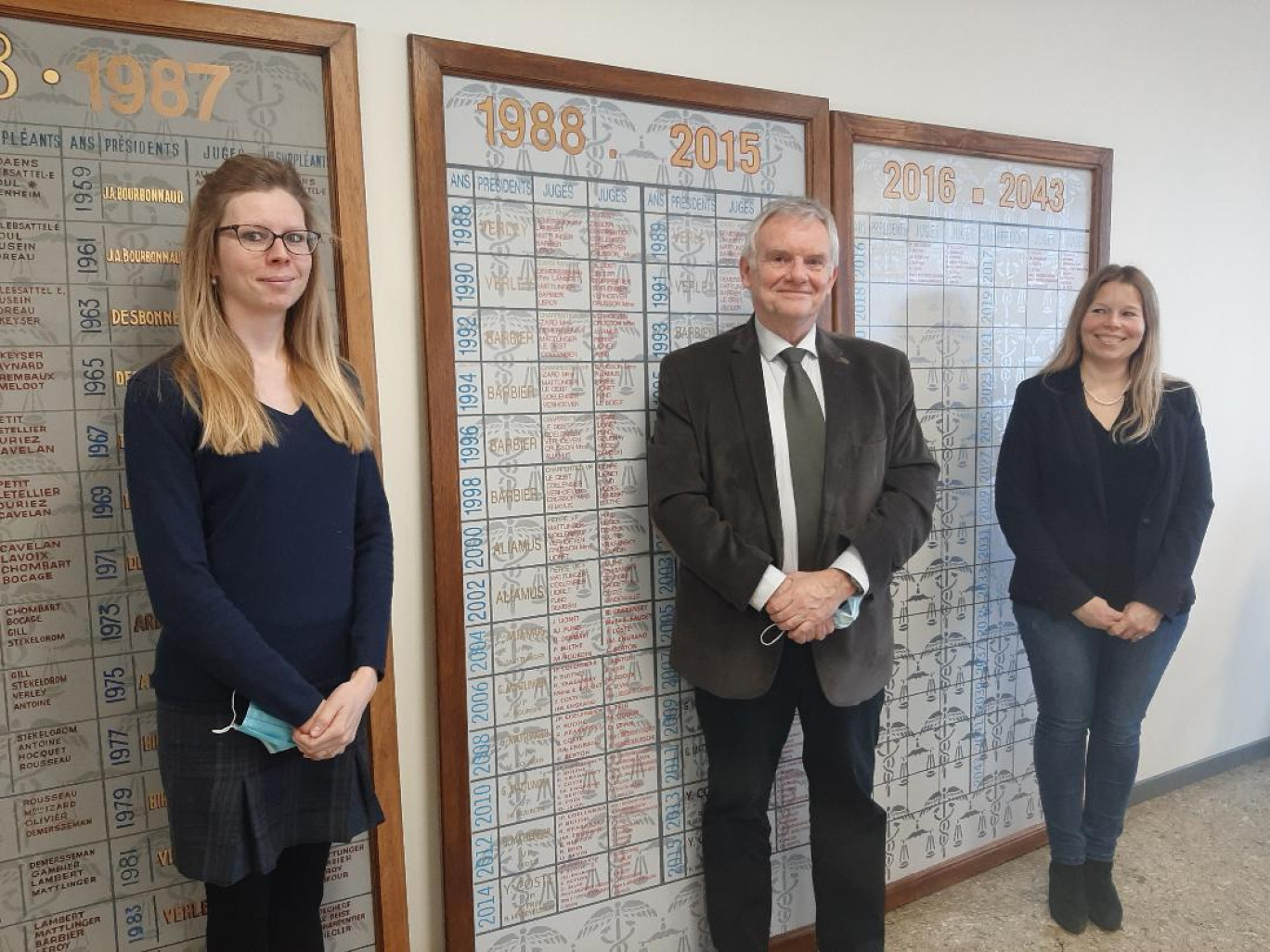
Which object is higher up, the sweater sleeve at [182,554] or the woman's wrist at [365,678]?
the sweater sleeve at [182,554]

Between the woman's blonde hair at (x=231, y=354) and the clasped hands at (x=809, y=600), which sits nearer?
the woman's blonde hair at (x=231, y=354)

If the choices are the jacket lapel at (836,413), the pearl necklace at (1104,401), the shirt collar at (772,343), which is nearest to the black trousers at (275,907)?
the jacket lapel at (836,413)

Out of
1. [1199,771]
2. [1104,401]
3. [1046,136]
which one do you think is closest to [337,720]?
[1104,401]

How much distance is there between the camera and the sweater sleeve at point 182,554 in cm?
119

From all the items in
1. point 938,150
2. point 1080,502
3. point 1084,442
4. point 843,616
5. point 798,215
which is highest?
point 938,150

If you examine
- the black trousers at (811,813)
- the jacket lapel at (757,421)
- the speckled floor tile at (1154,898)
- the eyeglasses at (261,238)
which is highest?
the eyeglasses at (261,238)

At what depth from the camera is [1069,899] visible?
2.19m

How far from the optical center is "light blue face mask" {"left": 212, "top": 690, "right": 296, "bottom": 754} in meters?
1.24

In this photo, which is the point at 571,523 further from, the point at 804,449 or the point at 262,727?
the point at 262,727

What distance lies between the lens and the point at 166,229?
145 cm

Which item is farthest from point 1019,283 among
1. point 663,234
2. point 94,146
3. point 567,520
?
point 94,146

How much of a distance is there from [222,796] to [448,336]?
825 millimetres

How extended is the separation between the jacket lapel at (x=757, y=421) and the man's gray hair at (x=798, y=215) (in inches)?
6.9

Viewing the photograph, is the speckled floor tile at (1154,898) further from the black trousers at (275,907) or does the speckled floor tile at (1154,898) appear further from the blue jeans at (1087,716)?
the black trousers at (275,907)
